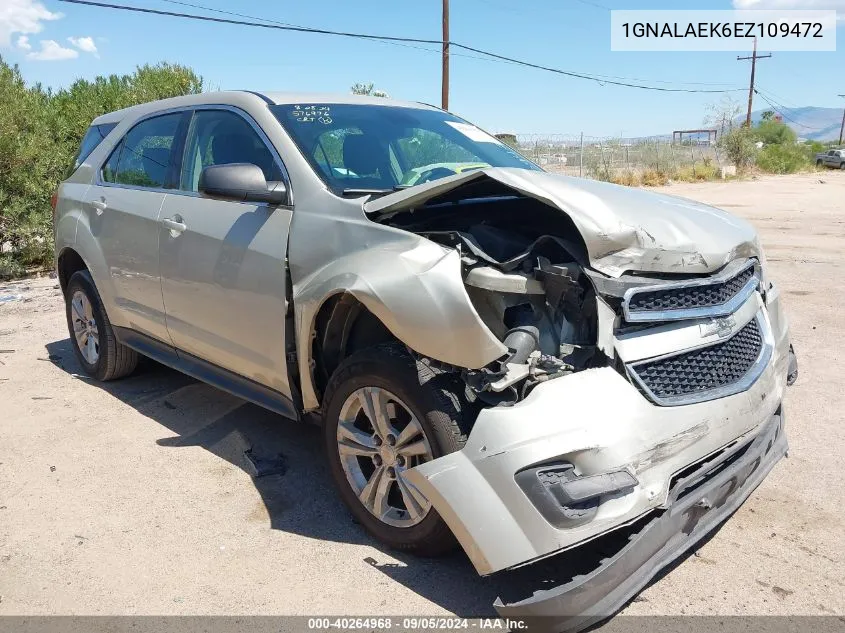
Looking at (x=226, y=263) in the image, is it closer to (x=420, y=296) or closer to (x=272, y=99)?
(x=272, y=99)

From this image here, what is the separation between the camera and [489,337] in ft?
8.16

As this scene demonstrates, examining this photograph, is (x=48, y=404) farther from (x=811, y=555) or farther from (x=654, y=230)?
(x=811, y=555)

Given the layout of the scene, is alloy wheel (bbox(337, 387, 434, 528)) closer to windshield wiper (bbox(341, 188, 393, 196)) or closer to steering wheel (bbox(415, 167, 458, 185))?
windshield wiper (bbox(341, 188, 393, 196))

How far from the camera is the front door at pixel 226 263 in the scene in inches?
133

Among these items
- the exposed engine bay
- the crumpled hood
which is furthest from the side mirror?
the exposed engine bay

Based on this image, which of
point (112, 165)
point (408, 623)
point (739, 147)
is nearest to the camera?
point (408, 623)

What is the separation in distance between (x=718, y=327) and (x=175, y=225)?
287 centimetres

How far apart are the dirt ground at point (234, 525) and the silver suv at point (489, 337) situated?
29 centimetres

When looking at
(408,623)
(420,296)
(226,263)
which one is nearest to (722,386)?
(420,296)

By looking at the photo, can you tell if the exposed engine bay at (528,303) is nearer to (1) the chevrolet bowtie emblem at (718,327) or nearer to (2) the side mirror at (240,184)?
(1) the chevrolet bowtie emblem at (718,327)

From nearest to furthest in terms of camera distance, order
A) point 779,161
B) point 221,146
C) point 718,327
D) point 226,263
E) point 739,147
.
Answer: point 718,327 < point 226,263 < point 221,146 < point 739,147 < point 779,161

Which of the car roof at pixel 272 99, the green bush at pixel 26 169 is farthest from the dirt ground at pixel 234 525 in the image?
the green bush at pixel 26 169

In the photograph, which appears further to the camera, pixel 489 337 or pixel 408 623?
pixel 408 623

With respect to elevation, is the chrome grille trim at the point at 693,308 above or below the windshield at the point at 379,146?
below
